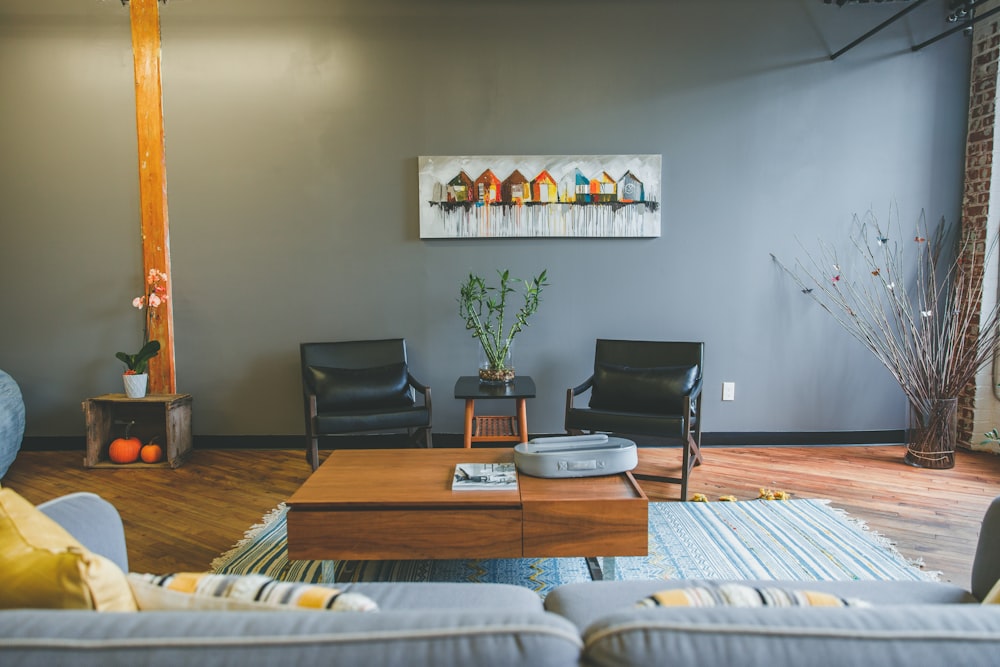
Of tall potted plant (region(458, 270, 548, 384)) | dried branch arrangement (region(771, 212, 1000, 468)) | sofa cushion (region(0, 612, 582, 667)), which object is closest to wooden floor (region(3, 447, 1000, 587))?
dried branch arrangement (region(771, 212, 1000, 468))

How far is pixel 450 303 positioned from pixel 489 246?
46 centimetres

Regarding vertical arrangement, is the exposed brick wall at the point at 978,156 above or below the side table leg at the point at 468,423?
above

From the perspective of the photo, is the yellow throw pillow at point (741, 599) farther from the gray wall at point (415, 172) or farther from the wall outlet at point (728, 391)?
the wall outlet at point (728, 391)

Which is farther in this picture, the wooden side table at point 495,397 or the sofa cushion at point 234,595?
the wooden side table at point 495,397

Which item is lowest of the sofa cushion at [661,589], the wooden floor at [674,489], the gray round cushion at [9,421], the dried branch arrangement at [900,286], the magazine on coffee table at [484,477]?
the wooden floor at [674,489]

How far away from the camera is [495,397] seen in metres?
3.36

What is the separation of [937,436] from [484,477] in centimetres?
299

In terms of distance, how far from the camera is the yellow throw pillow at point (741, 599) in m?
0.85

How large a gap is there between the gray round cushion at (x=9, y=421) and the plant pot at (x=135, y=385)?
1.81 feet

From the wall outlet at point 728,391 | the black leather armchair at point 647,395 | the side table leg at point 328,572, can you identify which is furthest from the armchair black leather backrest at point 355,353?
the wall outlet at point 728,391

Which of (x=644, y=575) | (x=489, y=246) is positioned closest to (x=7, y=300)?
(x=489, y=246)

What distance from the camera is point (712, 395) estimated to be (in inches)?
160

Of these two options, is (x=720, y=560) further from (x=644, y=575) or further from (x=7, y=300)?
(x=7, y=300)

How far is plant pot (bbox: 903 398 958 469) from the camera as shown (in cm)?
357
